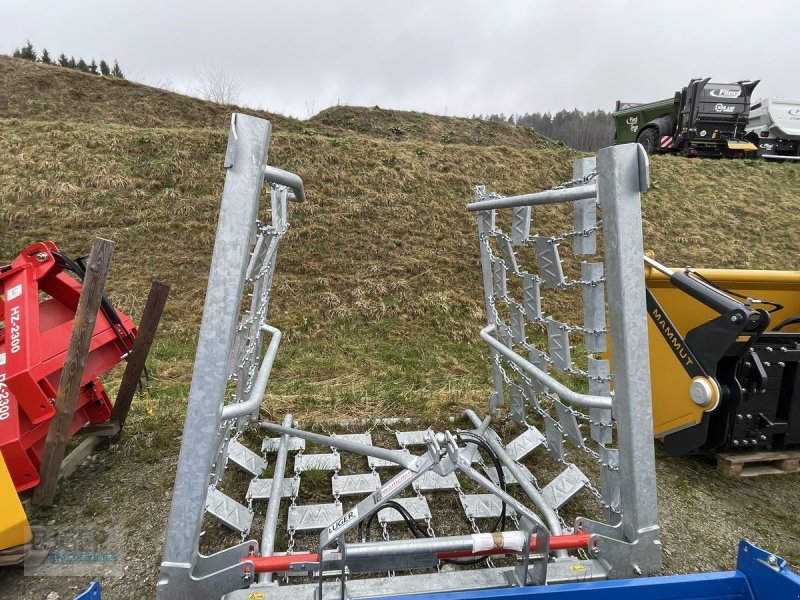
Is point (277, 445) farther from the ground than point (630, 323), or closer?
closer

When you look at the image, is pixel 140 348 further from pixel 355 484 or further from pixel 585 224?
pixel 585 224

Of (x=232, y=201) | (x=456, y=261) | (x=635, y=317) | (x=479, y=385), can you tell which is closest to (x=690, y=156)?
(x=456, y=261)

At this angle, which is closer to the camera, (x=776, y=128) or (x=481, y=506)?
(x=481, y=506)

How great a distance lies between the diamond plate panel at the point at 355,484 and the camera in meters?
2.80

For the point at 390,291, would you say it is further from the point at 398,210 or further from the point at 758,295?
the point at 758,295

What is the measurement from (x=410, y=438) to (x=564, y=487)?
1.15 metres

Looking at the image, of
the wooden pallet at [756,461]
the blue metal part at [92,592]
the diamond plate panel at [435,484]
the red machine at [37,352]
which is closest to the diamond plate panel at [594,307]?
the diamond plate panel at [435,484]

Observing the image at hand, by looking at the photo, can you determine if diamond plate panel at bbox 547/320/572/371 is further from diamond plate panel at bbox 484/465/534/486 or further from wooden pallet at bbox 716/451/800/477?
wooden pallet at bbox 716/451/800/477

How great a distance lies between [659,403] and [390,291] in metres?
5.17

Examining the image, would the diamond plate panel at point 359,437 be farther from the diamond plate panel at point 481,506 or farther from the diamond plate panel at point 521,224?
the diamond plate panel at point 521,224

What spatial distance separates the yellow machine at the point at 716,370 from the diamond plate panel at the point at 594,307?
1178 millimetres

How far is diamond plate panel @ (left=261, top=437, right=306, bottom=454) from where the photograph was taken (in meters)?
3.23

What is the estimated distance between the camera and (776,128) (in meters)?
14.2

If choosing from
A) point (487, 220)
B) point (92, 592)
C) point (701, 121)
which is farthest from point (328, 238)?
point (701, 121)
